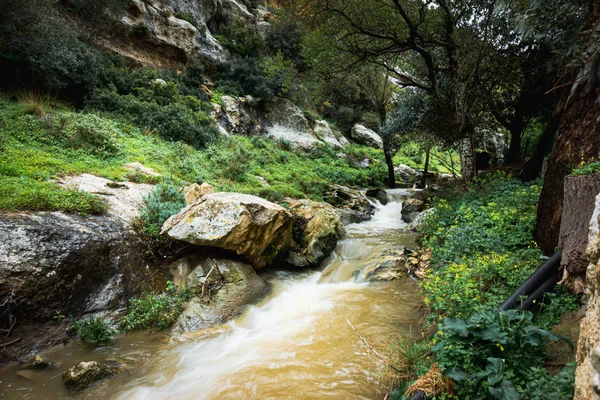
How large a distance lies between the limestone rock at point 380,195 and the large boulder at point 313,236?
6.75 m

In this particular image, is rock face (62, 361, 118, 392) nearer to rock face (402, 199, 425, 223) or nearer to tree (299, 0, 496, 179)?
tree (299, 0, 496, 179)

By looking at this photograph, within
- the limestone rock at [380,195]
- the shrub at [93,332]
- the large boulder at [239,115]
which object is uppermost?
the large boulder at [239,115]

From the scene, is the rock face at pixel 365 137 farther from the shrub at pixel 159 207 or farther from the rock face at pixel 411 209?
the shrub at pixel 159 207

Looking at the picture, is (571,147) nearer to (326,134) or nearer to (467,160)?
(467,160)

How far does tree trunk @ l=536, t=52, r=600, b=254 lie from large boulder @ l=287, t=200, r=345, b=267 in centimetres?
462

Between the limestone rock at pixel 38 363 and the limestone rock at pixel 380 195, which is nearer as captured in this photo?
the limestone rock at pixel 38 363

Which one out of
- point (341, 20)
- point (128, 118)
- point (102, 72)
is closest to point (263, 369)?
point (341, 20)

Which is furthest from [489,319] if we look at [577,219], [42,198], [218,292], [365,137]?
[365,137]

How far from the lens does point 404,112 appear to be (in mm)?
13906

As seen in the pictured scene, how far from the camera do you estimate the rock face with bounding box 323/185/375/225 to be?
38.7 feet

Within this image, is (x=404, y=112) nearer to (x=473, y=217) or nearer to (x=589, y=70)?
(x=473, y=217)

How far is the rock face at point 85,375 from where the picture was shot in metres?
3.45

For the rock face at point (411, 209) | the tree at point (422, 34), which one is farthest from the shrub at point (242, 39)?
the rock face at point (411, 209)

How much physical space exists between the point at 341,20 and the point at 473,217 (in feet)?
23.7
